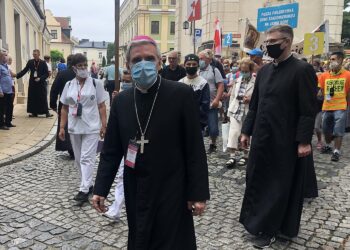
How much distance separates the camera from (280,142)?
12.6 feet

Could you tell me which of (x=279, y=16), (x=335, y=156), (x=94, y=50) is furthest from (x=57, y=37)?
(x=335, y=156)

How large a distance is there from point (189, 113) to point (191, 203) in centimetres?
59

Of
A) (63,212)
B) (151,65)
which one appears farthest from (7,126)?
(151,65)

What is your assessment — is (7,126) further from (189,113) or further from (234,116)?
(189,113)

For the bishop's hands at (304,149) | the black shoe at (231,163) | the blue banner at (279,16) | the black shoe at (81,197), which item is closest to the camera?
the bishop's hands at (304,149)

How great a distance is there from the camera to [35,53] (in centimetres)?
1130

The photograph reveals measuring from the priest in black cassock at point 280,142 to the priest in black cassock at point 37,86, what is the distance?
9.09m

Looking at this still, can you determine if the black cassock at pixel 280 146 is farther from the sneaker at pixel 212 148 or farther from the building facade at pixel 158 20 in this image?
the building facade at pixel 158 20

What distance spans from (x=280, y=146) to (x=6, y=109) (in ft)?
26.0

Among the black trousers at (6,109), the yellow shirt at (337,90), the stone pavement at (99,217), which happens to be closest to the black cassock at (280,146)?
the stone pavement at (99,217)

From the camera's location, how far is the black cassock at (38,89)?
11539 mm

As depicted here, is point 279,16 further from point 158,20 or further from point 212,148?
point 158,20

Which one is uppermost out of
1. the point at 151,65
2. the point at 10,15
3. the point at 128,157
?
the point at 10,15

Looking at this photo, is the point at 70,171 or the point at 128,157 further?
the point at 70,171
